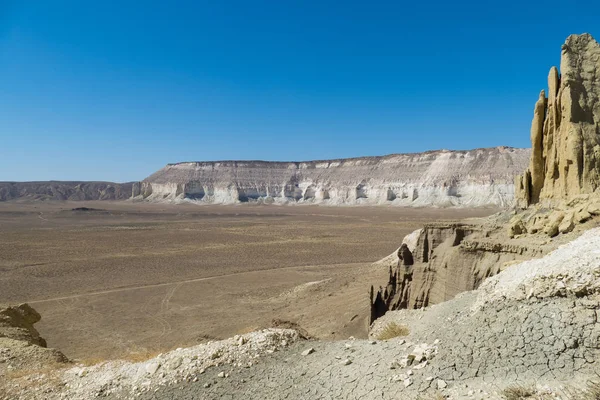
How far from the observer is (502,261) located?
1109cm

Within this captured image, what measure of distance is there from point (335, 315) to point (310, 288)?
625 cm

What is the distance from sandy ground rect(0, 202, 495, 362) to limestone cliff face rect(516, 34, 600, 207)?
30.4 feet

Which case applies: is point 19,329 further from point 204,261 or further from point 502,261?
point 204,261

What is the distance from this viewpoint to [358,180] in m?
132

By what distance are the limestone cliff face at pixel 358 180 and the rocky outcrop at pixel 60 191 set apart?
23363 millimetres

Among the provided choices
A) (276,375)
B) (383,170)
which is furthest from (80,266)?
(383,170)

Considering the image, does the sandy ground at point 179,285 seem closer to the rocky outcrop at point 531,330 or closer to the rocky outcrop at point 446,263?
the rocky outcrop at point 446,263

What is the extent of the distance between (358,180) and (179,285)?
108764 mm

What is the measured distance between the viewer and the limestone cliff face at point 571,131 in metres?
13.7

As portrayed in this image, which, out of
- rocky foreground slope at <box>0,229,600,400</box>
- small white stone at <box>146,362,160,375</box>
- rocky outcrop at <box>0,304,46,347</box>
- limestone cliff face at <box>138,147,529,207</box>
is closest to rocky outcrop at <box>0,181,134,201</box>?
limestone cliff face at <box>138,147,529,207</box>

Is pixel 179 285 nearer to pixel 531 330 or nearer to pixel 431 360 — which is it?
pixel 431 360

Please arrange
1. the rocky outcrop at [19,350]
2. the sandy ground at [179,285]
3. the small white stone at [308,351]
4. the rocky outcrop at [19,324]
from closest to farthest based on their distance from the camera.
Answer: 1. the small white stone at [308,351]
2. the rocky outcrop at [19,350]
3. the rocky outcrop at [19,324]
4. the sandy ground at [179,285]

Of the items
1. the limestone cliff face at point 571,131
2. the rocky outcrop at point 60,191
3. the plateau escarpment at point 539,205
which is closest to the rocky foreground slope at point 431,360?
the plateau escarpment at point 539,205

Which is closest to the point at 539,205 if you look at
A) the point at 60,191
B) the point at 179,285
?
the point at 179,285
